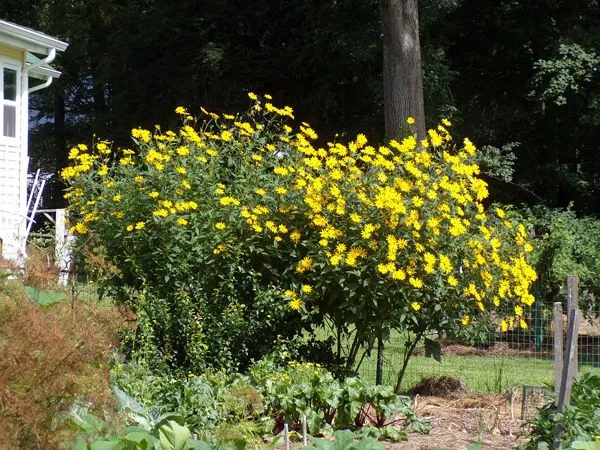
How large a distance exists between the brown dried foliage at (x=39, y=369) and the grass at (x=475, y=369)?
535 centimetres

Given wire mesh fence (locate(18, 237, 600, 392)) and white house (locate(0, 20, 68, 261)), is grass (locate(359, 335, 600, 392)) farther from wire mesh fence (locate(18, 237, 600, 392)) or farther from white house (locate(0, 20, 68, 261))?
white house (locate(0, 20, 68, 261))

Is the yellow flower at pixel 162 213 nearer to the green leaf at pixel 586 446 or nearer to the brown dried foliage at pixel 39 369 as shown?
the brown dried foliage at pixel 39 369

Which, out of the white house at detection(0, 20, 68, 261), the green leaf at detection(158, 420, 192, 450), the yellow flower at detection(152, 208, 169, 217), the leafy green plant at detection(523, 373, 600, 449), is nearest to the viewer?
the green leaf at detection(158, 420, 192, 450)

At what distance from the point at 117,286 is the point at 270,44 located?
818 inches

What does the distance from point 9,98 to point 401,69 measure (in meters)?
8.12

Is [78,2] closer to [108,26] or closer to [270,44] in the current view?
[108,26]

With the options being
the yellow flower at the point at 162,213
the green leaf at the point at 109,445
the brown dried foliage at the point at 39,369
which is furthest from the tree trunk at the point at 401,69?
the brown dried foliage at the point at 39,369

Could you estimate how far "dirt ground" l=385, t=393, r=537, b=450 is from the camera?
6117mm

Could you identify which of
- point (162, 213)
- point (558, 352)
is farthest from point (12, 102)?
point (558, 352)

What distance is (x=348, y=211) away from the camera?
7.02m

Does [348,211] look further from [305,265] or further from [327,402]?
[327,402]

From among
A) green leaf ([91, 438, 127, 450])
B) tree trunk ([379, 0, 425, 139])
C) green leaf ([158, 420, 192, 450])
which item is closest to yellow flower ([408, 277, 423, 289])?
green leaf ([158, 420, 192, 450])

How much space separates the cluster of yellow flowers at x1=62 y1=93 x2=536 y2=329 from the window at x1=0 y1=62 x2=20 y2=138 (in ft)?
33.2

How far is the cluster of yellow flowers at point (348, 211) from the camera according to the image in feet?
22.5
